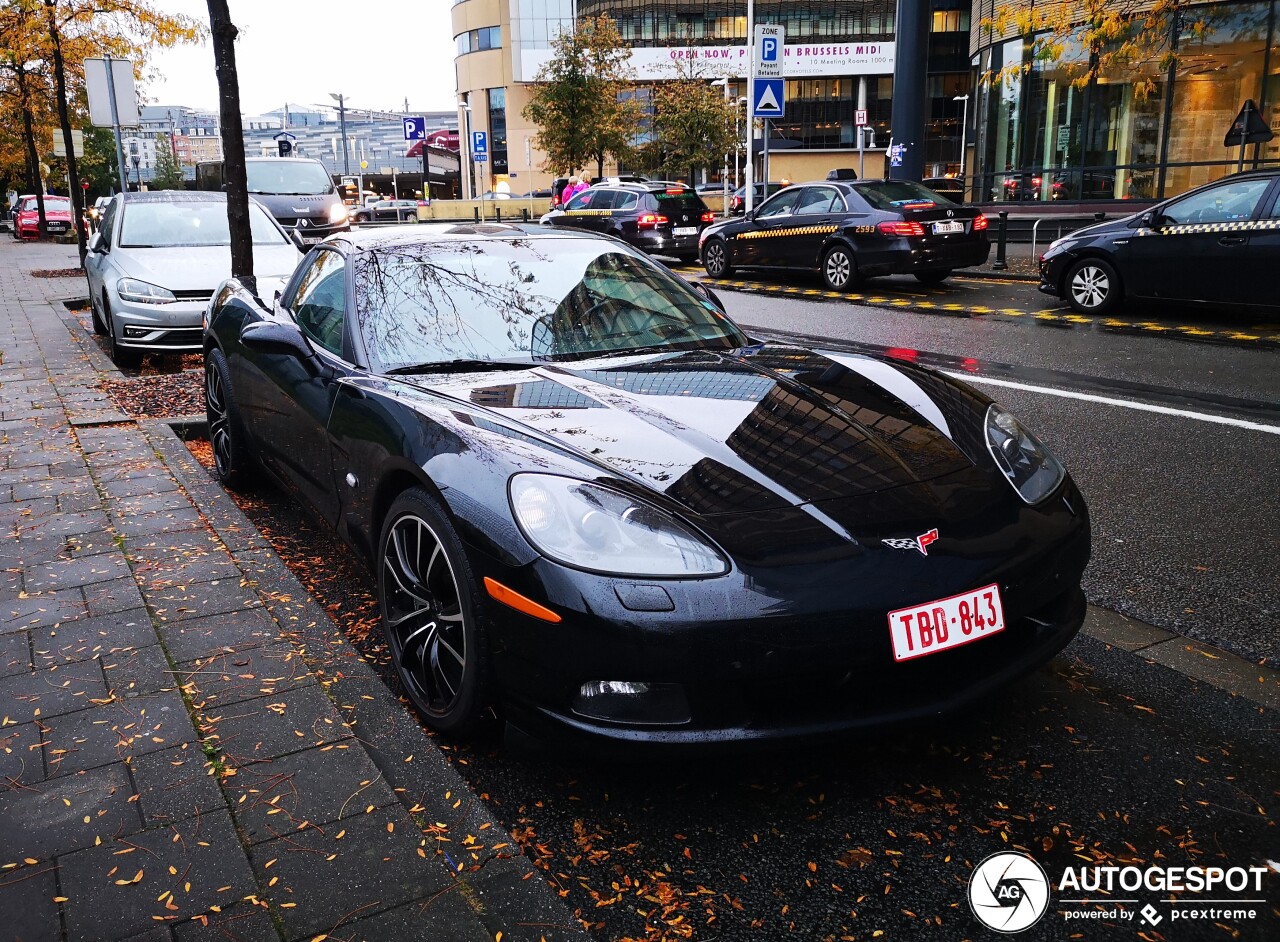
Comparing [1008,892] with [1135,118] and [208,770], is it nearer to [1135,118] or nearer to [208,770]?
[208,770]

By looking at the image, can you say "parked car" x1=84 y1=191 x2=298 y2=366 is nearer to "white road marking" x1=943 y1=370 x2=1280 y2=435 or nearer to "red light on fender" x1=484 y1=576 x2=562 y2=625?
"white road marking" x1=943 y1=370 x2=1280 y2=435

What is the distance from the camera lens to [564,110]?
4356 centimetres

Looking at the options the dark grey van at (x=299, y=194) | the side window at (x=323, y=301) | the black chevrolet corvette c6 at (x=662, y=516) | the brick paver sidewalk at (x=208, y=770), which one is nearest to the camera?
the brick paver sidewalk at (x=208, y=770)

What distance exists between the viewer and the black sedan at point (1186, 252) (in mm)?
10117

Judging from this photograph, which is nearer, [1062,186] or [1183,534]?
[1183,534]

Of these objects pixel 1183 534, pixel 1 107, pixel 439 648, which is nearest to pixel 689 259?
pixel 1183 534

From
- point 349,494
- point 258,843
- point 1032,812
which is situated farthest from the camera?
point 349,494

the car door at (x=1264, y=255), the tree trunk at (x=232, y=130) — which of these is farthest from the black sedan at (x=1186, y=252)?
the tree trunk at (x=232, y=130)

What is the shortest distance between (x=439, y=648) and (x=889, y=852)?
1.29 m

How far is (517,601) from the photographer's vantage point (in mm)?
2494

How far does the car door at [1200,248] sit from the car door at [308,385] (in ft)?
30.2

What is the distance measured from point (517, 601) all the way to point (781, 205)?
14.7 metres

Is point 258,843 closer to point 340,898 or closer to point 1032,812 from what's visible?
point 340,898

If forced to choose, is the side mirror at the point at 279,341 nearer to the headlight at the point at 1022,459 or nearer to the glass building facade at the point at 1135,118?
the headlight at the point at 1022,459
